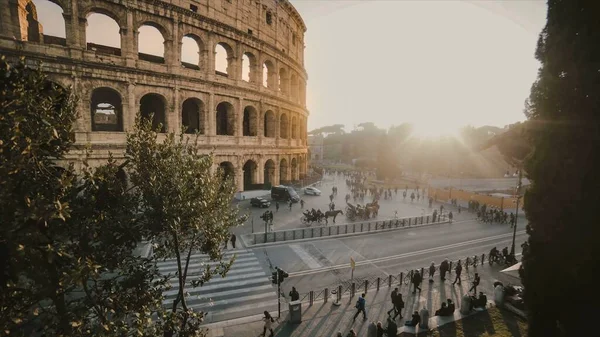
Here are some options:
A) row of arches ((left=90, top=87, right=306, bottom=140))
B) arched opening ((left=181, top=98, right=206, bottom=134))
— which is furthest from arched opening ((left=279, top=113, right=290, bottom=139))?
arched opening ((left=181, top=98, right=206, bottom=134))

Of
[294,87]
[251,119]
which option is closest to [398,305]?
[251,119]

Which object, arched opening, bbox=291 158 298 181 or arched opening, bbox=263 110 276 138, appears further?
arched opening, bbox=291 158 298 181

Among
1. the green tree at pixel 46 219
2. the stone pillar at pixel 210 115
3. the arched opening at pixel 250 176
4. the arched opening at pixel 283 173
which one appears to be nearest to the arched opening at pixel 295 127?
the arched opening at pixel 283 173

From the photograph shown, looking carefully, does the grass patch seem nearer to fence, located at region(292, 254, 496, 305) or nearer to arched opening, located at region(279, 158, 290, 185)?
fence, located at region(292, 254, 496, 305)

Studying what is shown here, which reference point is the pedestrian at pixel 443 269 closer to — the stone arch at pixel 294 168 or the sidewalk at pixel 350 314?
the sidewalk at pixel 350 314

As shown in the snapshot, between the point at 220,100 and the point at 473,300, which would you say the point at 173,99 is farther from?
the point at 473,300

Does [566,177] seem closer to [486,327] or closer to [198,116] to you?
[486,327]
